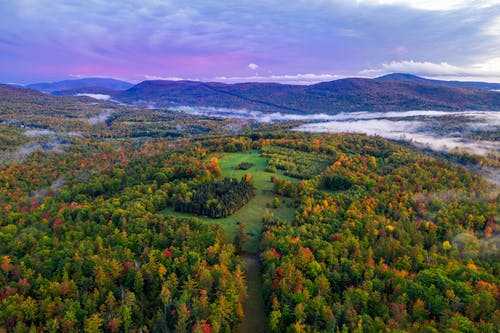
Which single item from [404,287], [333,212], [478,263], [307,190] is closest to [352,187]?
[307,190]

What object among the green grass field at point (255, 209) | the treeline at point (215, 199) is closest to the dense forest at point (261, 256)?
the treeline at point (215, 199)

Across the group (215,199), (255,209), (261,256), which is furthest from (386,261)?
(215,199)

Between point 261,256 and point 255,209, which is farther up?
point 255,209

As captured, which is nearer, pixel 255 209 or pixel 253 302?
pixel 253 302

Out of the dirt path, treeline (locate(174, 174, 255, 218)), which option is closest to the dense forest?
treeline (locate(174, 174, 255, 218))

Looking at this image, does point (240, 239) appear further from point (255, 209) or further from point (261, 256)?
point (255, 209)

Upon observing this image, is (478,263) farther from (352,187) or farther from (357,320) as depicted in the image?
(352,187)

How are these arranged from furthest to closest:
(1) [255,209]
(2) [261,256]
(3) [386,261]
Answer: (1) [255,209] → (2) [261,256] → (3) [386,261]

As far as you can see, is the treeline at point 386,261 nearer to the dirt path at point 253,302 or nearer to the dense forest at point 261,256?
the dense forest at point 261,256
